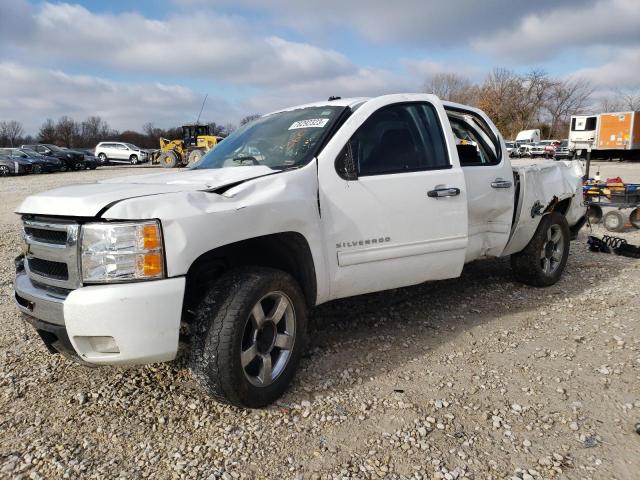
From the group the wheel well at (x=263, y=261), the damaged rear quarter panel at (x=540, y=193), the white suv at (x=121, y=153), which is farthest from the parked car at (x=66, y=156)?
the wheel well at (x=263, y=261)

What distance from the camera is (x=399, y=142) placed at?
3686 mm

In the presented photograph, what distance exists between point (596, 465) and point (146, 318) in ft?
7.57

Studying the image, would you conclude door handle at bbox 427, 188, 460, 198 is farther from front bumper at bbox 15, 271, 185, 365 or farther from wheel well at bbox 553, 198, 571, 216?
wheel well at bbox 553, 198, 571, 216

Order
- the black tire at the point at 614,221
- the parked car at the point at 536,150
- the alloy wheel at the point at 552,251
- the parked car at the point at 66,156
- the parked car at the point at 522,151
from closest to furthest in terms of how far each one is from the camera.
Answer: the alloy wheel at the point at 552,251
the black tire at the point at 614,221
the parked car at the point at 66,156
the parked car at the point at 536,150
the parked car at the point at 522,151

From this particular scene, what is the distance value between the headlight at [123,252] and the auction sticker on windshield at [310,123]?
148 cm

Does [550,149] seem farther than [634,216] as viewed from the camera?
Yes

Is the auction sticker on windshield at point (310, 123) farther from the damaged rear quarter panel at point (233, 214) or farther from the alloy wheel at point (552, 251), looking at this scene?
the alloy wheel at point (552, 251)

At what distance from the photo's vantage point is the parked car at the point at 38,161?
28.4 m

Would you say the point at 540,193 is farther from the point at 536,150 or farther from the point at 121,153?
the point at 121,153

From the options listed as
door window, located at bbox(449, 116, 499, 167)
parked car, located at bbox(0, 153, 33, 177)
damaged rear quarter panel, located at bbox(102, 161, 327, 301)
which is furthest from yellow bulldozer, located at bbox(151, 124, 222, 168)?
damaged rear quarter panel, located at bbox(102, 161, 327, 301)

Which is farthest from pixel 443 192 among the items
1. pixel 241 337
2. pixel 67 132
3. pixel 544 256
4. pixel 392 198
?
pixel 67 132

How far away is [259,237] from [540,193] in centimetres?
322

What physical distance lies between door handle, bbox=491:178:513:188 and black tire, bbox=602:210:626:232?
552cm

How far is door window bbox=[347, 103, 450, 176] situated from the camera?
3.47 m
